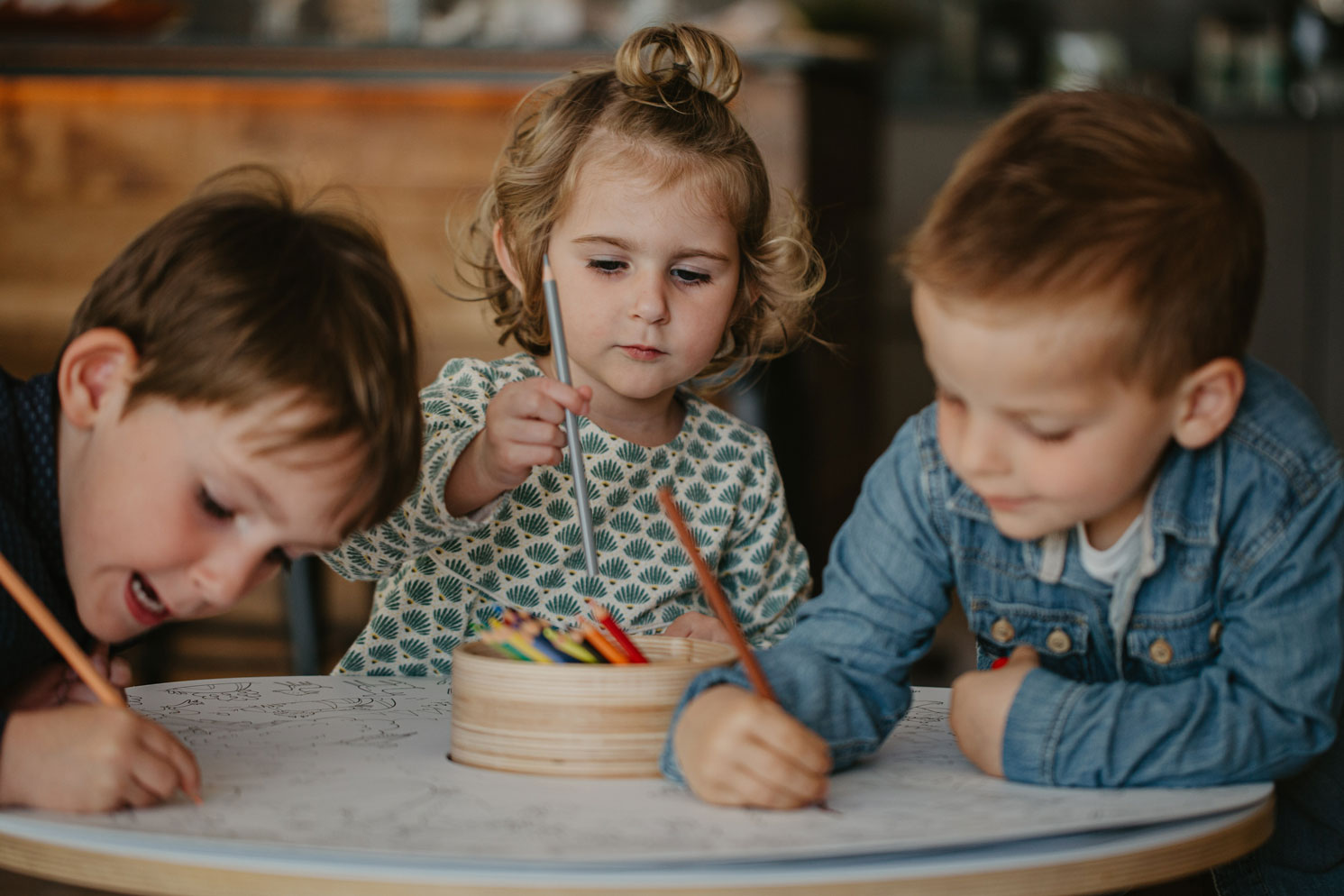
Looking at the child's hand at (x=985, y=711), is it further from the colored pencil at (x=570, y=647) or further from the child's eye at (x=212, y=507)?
the child's eye at (x=212, y=507)

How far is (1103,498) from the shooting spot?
83 centimetres

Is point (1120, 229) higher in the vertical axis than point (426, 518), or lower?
higher

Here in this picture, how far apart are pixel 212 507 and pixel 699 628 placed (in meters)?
0.49

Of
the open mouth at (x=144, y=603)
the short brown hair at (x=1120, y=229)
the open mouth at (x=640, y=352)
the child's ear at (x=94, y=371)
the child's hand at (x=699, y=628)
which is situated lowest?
the child's hand at (x=699, y=628)

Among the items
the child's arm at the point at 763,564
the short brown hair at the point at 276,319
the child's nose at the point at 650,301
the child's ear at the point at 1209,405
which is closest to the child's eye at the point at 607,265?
the child's nose at the point at 650,301

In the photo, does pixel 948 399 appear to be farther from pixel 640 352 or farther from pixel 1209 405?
pixel 640 352

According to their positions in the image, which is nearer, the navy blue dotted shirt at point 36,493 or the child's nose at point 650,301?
the navy blue dotted shirt at point 36,493

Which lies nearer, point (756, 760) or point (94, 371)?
point (756, 760)

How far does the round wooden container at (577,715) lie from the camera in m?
0.83

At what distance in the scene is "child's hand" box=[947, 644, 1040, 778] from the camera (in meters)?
0.84

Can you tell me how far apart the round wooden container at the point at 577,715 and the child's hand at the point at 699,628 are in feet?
1.21

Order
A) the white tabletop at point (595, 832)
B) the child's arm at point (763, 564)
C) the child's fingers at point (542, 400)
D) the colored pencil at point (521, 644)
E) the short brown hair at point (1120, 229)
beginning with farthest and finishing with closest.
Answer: the child's arm at point (763, 564) < the child's fingers at point (542, 400) < the colored pencil at point (521, 644) < the short brown hair at point (1120, 229) < the white tabletop at point (595, 832)

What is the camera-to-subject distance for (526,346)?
4.76 ft

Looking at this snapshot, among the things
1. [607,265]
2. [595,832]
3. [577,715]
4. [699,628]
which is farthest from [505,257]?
[595,832]
